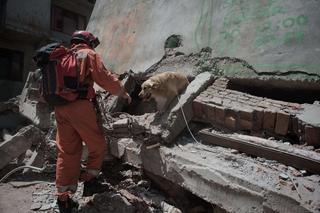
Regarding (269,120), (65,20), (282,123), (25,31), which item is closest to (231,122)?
(269,120)

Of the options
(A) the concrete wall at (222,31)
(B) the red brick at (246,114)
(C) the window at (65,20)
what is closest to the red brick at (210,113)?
(B) the red brick at (246,114)

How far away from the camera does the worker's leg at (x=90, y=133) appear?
2854mm

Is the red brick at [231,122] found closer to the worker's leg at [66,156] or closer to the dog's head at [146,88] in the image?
the dog's head at [146,88]

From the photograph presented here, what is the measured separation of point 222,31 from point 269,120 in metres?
1.48

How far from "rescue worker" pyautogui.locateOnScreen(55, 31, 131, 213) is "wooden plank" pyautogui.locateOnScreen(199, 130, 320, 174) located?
1094 mm

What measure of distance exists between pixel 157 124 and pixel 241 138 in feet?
3.16

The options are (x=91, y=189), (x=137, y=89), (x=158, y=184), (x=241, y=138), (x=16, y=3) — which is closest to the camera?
(x=241, y=138)

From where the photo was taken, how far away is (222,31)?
12.5 feet

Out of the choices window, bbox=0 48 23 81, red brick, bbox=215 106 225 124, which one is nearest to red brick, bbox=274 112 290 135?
red brick, bbox=215 106 225 124

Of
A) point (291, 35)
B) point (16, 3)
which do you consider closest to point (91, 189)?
point (291, 35)

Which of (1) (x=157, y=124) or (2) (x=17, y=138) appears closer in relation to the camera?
(1) (x=157, y=124)

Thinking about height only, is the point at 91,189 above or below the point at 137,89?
below

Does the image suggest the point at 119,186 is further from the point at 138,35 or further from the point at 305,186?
the point at 138,35

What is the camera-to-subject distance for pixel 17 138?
3.94m
